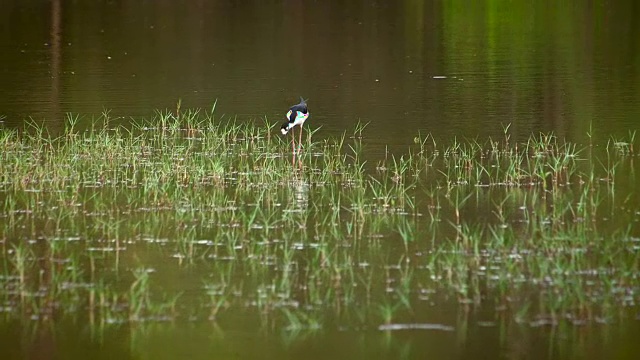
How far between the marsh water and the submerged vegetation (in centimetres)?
4

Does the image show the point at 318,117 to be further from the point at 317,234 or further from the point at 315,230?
the point at 317,234

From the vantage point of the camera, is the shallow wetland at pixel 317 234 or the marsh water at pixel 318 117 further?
the shallow wetland at pixel 317 234

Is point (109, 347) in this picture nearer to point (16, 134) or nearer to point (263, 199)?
point (263, 199)

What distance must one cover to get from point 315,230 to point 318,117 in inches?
219

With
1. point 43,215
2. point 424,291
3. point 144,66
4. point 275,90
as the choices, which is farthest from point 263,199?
point 144,66

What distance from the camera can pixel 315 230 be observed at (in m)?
8.63

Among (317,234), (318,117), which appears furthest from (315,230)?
(318,117)

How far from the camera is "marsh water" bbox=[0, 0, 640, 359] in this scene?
655 centimetres

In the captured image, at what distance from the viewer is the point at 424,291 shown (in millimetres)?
7168

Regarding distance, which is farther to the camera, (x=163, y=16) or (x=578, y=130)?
(x=163, y=16)

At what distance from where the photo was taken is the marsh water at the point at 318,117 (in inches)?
258

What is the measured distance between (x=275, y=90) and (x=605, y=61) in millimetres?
5593

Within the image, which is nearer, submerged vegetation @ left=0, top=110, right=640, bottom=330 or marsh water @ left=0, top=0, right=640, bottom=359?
marsh water @ left=0, top=0, right=640, bottom=359

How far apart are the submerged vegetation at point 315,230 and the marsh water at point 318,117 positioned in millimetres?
35
